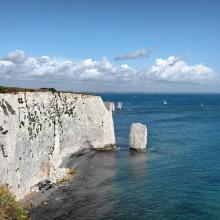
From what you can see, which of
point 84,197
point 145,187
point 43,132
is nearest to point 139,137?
point 145,187

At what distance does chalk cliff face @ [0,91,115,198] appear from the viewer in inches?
1859

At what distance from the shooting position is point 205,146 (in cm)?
9012

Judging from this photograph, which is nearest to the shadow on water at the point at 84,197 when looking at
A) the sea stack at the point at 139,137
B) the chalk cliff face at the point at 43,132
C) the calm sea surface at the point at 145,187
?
the calm sea surface at the point at 145,187

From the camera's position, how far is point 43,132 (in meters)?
60.9

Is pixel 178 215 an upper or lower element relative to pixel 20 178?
lower

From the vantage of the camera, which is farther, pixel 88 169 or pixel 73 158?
pixel 73 158

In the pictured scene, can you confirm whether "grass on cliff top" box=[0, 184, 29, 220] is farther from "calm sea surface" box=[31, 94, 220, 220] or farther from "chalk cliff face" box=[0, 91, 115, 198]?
"calm sea surface" box=[31, 94, 220, 220]

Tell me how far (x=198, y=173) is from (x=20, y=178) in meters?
30.3

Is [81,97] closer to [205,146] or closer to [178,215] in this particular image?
[205,146]

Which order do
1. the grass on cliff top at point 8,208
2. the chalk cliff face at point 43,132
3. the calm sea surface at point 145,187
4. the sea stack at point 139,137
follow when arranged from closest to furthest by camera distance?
the grass on cliff top at point 8,208 → the calm sea surface at point 145,187 → the chalk cliff face at point 43,132 → the sea stack at point 139,137

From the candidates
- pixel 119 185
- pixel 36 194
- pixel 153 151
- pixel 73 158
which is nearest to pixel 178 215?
pixel 119 185

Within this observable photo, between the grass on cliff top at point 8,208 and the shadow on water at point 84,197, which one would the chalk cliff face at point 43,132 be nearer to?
the shadow on water at point 84,197

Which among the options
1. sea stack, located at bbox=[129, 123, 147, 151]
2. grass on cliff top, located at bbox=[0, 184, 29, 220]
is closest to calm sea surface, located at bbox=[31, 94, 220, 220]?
sea stack, located at bbox=[129, 123, 147, 151]

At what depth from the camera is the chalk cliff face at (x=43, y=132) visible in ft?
155
